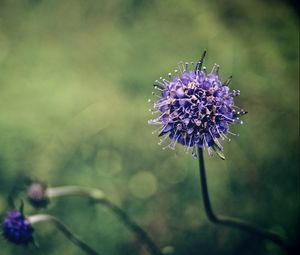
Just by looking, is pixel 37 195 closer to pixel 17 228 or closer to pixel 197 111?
pixel 17 228

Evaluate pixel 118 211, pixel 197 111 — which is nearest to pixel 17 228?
pixel 118 211

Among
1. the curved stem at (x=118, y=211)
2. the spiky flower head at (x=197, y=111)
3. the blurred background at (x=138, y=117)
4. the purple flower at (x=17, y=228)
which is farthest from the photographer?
the blurred background at (x=138, y=117)

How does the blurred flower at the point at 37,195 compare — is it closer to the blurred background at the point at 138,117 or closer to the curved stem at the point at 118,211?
the curved stem at the point at 118,211

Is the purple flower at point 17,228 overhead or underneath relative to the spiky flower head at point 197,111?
underneath

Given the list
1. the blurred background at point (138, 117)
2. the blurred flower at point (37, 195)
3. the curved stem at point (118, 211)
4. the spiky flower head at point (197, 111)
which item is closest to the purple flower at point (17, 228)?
the blurred flower at point (37, 195)

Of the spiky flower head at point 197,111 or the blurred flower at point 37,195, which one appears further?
the blurred flower at point 37,195

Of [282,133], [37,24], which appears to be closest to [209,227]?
[282,133]

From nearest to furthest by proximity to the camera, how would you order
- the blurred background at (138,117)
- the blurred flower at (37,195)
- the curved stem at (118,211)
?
the blurred flower at (37,195), the curved stem at (118,211), the blurred background at (138,117)

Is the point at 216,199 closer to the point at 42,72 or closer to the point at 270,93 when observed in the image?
the point at 270,93
